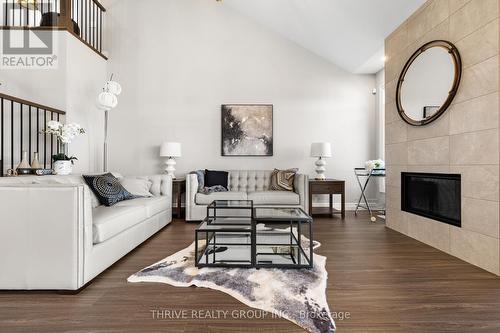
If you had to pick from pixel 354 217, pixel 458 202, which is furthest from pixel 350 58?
pixel 458 202

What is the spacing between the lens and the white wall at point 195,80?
4.86m

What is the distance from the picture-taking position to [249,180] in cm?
→ 461

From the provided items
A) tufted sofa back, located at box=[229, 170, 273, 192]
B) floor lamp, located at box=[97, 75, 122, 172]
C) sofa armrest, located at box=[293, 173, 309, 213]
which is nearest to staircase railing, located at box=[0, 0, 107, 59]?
floor lamp, located at box=[97, 75, 122, 172]

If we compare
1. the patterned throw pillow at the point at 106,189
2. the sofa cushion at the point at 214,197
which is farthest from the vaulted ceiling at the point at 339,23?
the patterned throw pillow at the point at 106,189

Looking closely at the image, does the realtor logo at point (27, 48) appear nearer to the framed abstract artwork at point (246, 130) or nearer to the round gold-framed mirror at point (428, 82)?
the framed abstract artwork at point (246, 130)

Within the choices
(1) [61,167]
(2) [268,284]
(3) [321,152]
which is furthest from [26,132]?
(3) [321,152]

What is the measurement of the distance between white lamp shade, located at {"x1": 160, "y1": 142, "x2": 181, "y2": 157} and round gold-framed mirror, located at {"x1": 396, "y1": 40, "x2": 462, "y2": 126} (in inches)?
135

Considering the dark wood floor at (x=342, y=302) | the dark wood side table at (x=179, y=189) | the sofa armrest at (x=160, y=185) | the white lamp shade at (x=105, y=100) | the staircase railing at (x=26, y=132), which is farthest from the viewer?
the dark wood side table at (x=179, y=189)

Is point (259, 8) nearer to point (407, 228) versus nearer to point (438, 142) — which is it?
point (438, 142)

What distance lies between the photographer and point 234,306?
5.19ft

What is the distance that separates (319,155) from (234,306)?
3.36 metres

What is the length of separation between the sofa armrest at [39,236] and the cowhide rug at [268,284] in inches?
19.0

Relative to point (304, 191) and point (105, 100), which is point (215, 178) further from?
point (105, 100)

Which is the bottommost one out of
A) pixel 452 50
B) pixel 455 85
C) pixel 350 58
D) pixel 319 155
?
pixel 319 155
